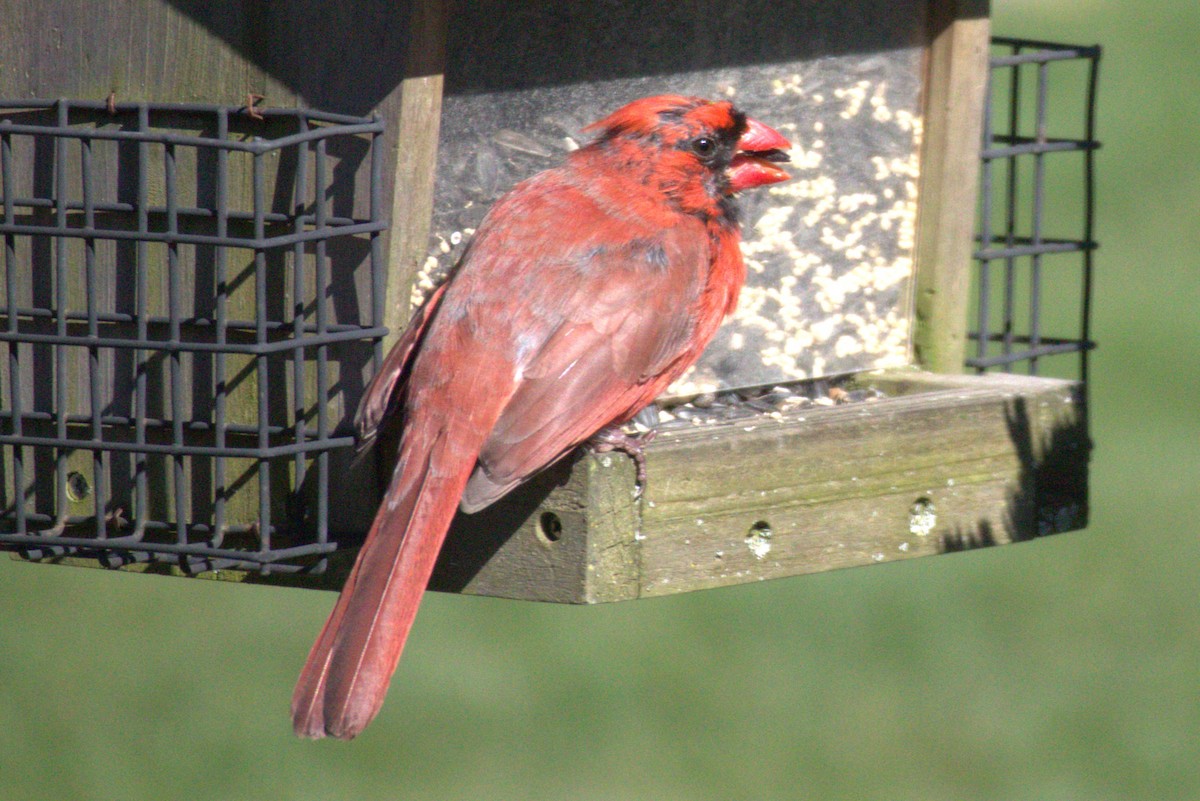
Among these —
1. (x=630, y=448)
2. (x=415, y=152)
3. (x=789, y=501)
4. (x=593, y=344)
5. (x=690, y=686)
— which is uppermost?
(x=415, y=152)

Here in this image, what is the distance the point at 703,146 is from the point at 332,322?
2.71 feet

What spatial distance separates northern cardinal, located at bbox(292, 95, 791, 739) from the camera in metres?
3.24

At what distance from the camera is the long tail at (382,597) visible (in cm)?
316

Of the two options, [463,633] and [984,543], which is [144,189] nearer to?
[984,543]

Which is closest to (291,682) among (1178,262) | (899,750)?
(899,750)

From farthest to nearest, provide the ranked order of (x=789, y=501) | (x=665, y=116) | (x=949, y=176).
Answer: (x=949, y=176), (x=665, y=116), (x=789, y=501)

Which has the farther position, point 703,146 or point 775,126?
point 775,126

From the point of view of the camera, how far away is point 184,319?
3.56 meters

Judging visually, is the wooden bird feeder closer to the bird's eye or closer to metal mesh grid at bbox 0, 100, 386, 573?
metal mesh grid at bbox 0, 100, 386, 573

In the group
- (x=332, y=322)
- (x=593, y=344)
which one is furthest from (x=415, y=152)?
(x=593, y=344)

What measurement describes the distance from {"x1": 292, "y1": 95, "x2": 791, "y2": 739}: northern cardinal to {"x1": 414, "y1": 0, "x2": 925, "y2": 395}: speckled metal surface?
0.11m

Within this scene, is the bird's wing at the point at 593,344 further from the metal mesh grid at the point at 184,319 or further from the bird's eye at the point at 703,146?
the metal mesh grid at the point at 184,319

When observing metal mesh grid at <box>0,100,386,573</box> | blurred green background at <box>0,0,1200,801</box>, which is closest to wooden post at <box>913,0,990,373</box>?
metal mesh grid at <box>0,100,386,573</box>

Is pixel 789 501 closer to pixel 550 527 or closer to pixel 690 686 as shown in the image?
pixel 550 527
